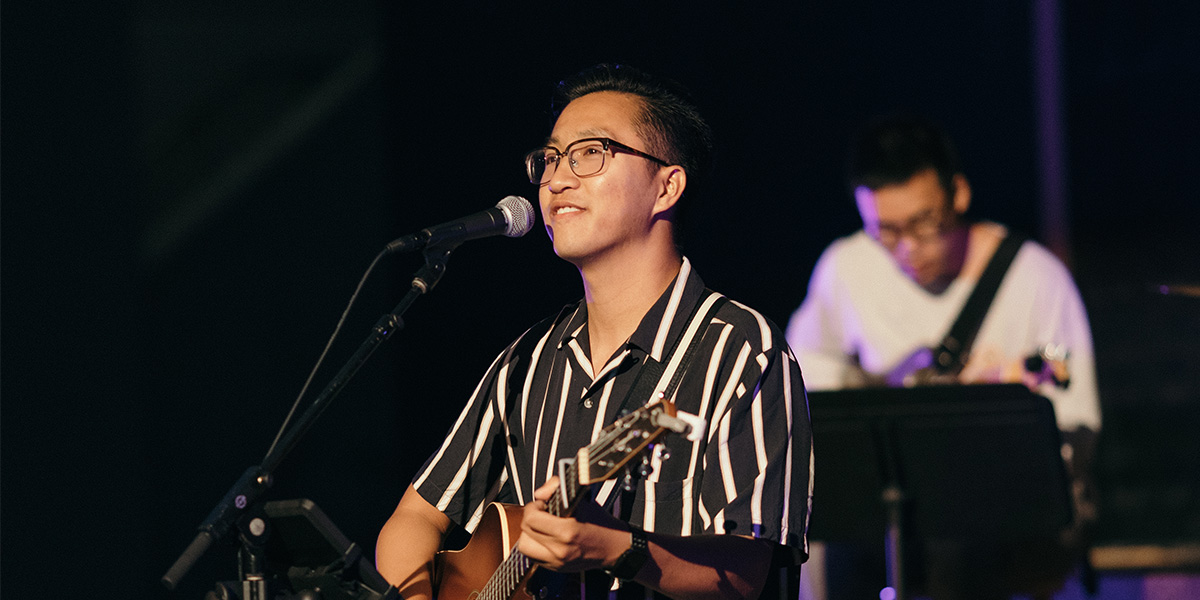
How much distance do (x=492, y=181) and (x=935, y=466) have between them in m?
2.28

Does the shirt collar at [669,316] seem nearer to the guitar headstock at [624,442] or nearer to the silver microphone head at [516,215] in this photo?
the silver microphone head at [516,215]

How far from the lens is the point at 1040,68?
208 inches

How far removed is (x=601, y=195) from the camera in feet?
8.00

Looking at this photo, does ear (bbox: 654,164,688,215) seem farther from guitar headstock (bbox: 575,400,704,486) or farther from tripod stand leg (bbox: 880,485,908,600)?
tripod stand leg (bbox: 880,485,908,600)

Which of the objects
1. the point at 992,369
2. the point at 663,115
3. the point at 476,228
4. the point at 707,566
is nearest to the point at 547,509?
the point at 707,566

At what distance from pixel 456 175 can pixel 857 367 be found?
188 cm

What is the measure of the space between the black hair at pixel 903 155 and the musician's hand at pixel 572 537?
2913mm

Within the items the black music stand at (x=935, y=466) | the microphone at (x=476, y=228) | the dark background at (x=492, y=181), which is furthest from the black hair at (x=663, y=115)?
the dark background at (x=492, y=181)

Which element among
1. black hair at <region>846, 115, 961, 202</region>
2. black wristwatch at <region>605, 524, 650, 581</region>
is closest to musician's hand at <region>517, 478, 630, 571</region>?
black wristwatch at <region>605, 524, 650, 581</region>

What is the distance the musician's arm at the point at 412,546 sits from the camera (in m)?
2.48

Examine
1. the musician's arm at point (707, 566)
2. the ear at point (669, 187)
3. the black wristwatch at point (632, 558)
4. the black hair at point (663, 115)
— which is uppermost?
the black hair at point (663, 115)

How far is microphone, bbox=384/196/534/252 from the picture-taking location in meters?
2.15

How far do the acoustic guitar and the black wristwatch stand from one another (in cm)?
11

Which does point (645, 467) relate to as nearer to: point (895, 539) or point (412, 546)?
point (412, 546)
